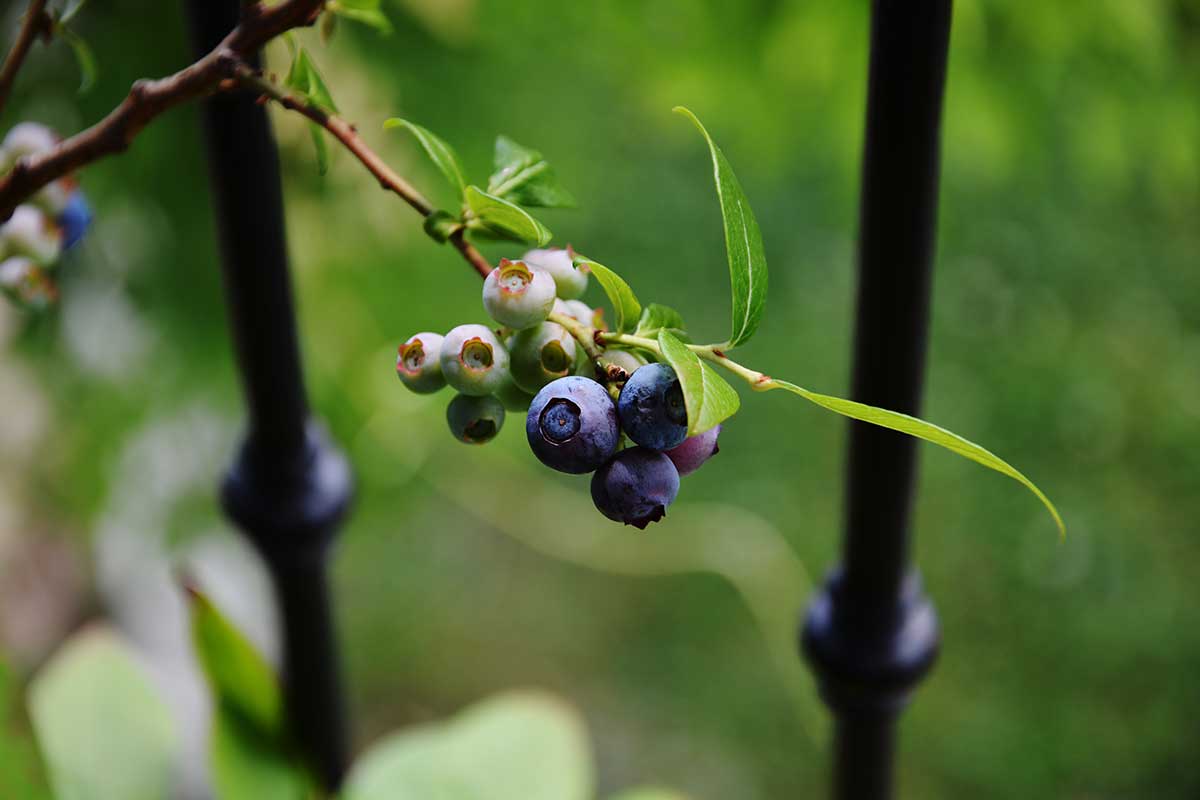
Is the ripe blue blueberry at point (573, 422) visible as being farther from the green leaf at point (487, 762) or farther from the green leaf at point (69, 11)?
the green leaf at point (487, 762)

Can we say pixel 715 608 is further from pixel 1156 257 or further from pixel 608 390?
pixel 608 390

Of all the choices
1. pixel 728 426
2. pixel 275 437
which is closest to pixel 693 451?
pixel 275 437

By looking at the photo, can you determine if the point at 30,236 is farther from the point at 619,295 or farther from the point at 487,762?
the point at 487,762

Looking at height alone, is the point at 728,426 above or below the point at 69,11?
above

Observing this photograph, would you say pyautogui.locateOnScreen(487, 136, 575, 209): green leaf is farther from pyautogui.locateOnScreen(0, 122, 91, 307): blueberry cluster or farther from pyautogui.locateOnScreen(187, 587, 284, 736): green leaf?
pyautogui.locateOnScreen(187, 587, 284, 736): green leaf

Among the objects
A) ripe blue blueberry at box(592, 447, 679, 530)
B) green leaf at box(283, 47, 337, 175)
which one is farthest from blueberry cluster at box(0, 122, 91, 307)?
ripe blue blueberry at box(592, 447, 679, 530)

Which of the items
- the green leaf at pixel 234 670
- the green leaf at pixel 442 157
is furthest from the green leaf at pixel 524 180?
the green leaf at pixel 234 670

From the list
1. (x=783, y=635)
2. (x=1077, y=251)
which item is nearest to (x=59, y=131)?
(x=783, y=635)
